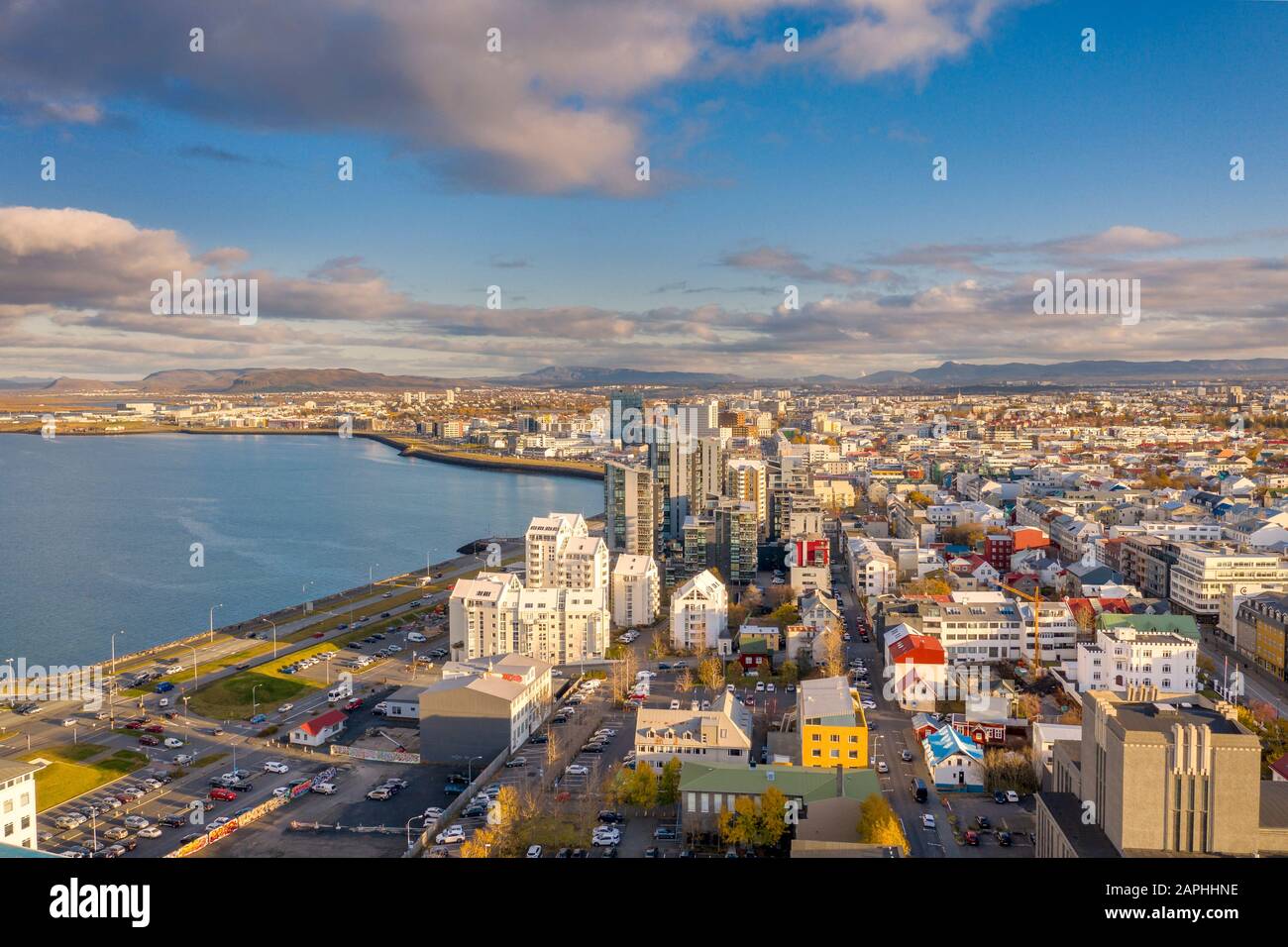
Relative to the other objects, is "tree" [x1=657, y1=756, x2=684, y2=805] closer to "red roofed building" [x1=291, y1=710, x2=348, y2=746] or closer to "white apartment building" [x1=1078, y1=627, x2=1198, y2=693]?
"red roofed building" [x1=291, y1=710, x2=348, y2=746]

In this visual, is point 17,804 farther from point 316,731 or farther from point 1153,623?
point 1153,623

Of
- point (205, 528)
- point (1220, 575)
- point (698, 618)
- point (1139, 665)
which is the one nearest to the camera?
point (1139, 665)

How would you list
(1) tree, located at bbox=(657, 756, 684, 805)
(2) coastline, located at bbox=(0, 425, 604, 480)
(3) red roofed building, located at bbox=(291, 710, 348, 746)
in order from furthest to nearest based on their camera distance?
(2) coastline, located at bbox=(0, 425, 604, 480) → (3) red roofed building, located at bbox=(291, 710, 348, 746) → (1) tree, located at bbox=(657, 756, 684, 805)

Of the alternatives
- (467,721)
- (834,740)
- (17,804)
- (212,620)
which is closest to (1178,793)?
(834,740)

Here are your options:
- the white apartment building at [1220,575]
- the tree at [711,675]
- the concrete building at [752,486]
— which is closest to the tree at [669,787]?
the tree at [711,675]

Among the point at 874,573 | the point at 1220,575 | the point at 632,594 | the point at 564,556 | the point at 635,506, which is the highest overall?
the point at 635,506

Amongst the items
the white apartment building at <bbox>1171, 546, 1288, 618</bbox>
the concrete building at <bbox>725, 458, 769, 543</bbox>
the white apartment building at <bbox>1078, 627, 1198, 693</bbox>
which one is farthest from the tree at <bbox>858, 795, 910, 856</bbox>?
the concrete building at <bbox>725, 458, 769, 543</bbox>

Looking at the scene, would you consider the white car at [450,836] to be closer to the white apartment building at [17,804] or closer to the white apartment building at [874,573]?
the white apartment building at [17,804]
